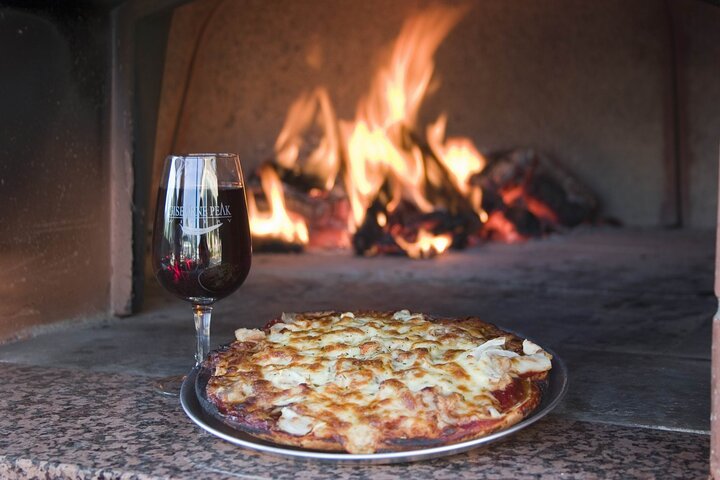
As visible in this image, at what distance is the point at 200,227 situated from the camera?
4.96 feet

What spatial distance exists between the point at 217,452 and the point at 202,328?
0.27 m

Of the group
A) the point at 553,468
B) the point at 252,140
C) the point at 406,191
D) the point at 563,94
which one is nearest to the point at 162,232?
the point at 553,468

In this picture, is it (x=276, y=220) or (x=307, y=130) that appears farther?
(x=307, y=130)

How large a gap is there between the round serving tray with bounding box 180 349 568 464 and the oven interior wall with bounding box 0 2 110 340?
121 cm

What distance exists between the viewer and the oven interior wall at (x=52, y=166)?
2443mm

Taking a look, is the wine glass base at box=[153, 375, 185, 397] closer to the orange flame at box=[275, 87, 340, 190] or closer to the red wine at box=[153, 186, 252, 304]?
the red wine at box=[153, 186, 252, 304]

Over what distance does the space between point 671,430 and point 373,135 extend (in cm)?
318

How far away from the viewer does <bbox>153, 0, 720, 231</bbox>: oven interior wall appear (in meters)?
4.88

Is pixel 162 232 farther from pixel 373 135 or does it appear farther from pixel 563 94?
pixel 563 94

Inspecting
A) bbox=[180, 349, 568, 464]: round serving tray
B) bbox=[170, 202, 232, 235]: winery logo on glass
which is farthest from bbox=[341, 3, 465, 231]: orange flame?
bbox=[180, 349, 568, 464]: round serving tray

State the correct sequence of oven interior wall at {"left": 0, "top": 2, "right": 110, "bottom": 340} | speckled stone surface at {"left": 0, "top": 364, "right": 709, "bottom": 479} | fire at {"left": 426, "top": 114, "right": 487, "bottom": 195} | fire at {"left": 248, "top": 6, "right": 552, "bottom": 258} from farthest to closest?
fire at {"left": 426, "top": 114, "right": 487, "bottom": 195} < fire at {"left": 248, "top": 6, "right": 552, "bottom": 258} < oven interior wall at {"left": 0, "top": 2, "right": 110, "bottom": 340} < speckled stone surface at {"left": 0, "top": 364, "right": 709, "bottom": 479}

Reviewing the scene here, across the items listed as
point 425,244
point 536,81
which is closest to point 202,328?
point 425,244

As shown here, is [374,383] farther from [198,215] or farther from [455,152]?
[455,152]

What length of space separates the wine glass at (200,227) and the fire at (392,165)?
2.70m
